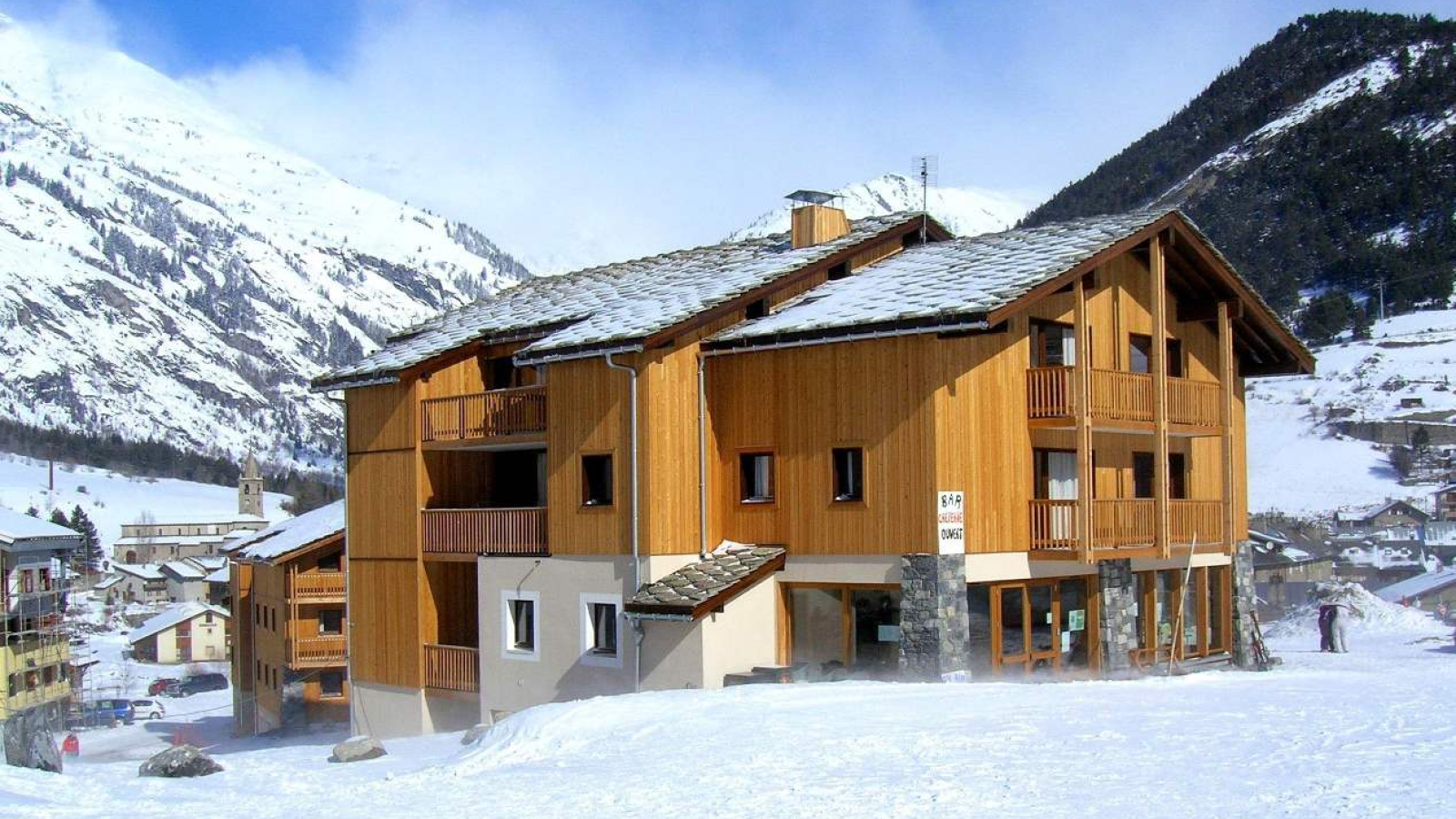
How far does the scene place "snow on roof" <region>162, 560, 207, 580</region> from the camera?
158375 mm

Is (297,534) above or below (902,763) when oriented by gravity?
above

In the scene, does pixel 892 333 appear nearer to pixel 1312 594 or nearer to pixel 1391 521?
pixel 1312 594

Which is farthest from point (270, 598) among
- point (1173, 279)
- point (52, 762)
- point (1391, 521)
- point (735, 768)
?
point (1391, 521)

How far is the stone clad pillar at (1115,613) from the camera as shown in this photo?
30031 millimetres

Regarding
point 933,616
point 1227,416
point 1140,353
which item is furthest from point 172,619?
point 933,616

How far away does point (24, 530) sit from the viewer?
63344 millimetres

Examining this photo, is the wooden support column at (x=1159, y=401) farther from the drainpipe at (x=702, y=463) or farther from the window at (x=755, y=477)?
the drainpipe at (x=702, y=463)

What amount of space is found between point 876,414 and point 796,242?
6881mm

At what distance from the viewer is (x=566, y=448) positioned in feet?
99.5

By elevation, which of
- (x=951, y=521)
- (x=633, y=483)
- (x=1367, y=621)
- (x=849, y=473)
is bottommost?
(x=1367, y=621)

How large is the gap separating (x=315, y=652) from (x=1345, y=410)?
115411 millimetres

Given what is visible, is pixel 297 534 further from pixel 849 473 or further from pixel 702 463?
pixel 849 473

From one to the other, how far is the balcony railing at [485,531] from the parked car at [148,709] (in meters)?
46.0

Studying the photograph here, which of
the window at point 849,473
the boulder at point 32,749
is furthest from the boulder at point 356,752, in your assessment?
the window at point 849,473
